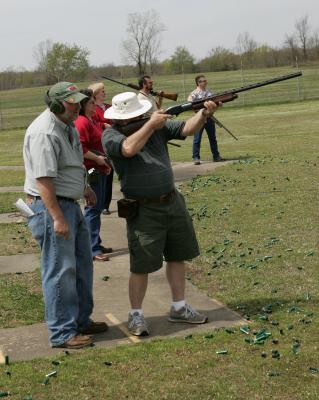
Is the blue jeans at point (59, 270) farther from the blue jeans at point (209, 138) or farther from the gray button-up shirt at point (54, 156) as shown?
the blue jeans at point (209, 138)

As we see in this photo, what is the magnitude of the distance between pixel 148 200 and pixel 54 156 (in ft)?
2.81

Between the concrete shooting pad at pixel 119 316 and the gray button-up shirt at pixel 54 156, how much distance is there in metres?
1.18

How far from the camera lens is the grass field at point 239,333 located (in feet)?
14.2

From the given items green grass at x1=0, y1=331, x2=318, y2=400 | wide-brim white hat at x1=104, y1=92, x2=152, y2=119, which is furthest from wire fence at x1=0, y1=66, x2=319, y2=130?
green grass at x1=0, y1=331, x2=318, y2=400

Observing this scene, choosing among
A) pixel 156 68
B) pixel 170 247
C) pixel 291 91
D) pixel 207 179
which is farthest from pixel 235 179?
pixel 156 68

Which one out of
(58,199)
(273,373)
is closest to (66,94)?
(58,199)

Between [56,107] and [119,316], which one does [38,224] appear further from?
[119,316]

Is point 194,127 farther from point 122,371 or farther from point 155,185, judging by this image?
point 122,371

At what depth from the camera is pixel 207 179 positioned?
13656mm

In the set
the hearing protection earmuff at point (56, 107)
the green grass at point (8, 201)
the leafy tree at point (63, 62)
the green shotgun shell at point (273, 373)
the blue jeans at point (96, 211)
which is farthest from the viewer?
the leafy tree at point (63, 62)

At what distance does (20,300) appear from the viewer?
6453 mm

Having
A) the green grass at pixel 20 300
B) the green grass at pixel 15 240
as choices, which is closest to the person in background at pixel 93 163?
the green grass at pixel 20 300

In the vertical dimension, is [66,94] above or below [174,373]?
above

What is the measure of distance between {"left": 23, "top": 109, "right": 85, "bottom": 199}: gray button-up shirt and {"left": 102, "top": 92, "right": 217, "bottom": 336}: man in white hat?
0.29 metres
